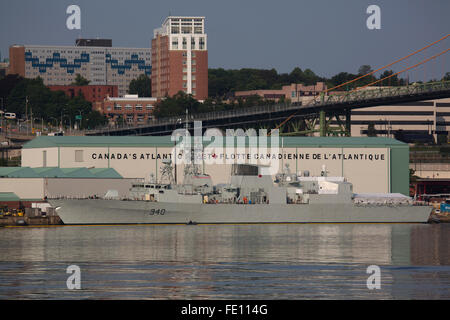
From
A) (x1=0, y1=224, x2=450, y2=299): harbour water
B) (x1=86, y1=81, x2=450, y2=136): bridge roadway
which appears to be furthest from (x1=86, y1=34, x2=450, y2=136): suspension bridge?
(x1=0, y1=224, x2=450, y2=299): harbour water

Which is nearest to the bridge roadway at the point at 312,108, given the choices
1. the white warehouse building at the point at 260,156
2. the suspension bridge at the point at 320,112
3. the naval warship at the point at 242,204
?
the suspension bridge at the point at 320,112

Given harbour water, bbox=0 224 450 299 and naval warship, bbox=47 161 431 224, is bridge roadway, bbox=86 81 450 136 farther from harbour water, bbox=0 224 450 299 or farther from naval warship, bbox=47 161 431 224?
harbour water, bbox=0 224 450 299

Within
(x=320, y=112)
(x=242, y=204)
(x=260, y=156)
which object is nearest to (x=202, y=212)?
(x=242, y=204)

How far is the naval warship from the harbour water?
3.18m

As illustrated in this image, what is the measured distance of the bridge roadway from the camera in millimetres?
123125

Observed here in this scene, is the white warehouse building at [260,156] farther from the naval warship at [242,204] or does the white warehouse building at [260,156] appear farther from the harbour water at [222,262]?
the harbour water at [222,262]

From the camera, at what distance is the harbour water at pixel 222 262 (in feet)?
129

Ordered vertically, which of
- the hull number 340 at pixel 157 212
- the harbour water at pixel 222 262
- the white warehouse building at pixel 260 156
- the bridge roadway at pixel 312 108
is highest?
the bridge roadway at pixel 312 108

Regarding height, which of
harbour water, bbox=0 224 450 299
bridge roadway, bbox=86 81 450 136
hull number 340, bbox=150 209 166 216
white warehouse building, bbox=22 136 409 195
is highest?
bridge roadway, bbox=86 81 450 136

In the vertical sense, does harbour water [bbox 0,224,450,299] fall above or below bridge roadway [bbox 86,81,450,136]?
below

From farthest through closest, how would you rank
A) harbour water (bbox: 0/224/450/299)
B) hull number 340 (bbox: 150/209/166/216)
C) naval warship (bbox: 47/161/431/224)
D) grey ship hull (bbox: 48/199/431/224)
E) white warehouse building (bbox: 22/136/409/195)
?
1. white warehouse building (bbox: 22/136/409/195)
2. hull number 340 (bbox: 150/209/166/216)
3. naval warship (bbox: 47/161/431/224)
4. grey ship hull (bbox: 48/199/431/224)
5. harbour water (bbox: 0/224/450/299)

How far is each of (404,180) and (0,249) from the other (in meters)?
60.6

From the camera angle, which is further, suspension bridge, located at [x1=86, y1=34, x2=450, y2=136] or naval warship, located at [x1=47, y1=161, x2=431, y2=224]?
suspension bridge, located at [x1=86, y1=34, x2=450, y2=136]

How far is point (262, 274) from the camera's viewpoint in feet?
147
